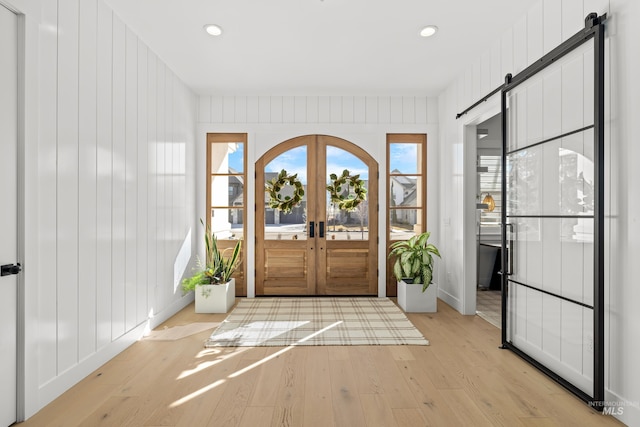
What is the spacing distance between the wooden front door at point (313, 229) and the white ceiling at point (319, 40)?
2.90 feet

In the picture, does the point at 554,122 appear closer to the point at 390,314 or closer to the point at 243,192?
the point at 390,314

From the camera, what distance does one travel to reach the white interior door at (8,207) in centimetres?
190

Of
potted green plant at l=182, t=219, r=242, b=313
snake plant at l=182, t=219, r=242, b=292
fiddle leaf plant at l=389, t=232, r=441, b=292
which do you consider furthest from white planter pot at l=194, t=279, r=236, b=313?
fiddle leaf plant at l=389, t=232, r=441, b=292

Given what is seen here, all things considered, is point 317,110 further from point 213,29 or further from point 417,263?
point 417,263

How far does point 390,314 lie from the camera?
4094 millimetres

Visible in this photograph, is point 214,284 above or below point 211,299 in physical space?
above

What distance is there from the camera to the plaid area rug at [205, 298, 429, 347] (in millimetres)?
3225

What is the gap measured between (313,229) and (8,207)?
344cm

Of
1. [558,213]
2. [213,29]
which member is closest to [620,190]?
[558,213]

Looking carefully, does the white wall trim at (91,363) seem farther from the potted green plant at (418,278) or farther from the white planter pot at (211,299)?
the potted green plant at (418,278)

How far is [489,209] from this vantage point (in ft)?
19.4

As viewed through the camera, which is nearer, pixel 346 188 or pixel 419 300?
pixel 419 300

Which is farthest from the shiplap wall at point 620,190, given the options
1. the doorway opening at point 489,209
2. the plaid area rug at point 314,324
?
the doorway opening at point 489,209

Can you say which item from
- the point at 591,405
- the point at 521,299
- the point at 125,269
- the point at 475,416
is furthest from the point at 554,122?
the point at 125,269
